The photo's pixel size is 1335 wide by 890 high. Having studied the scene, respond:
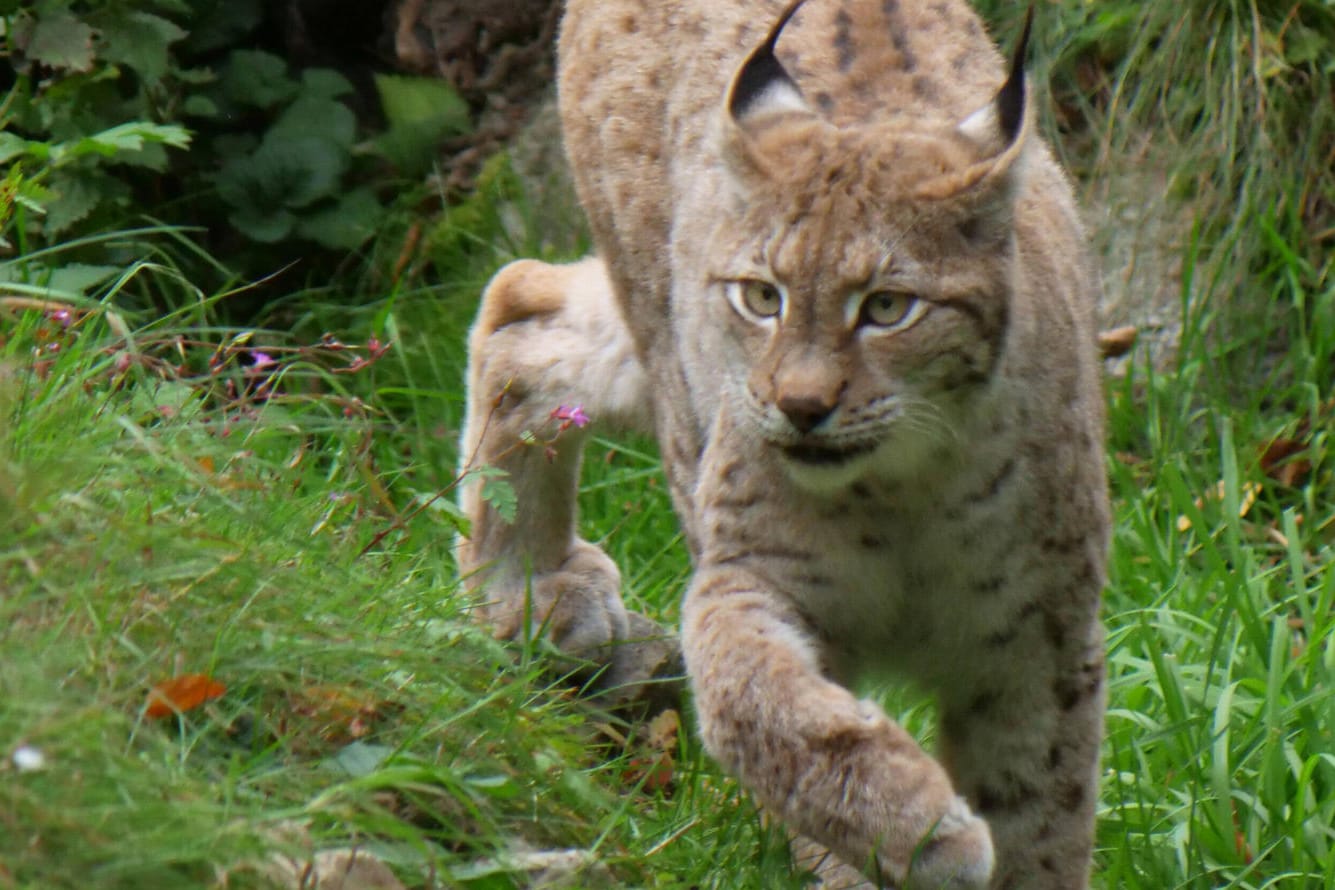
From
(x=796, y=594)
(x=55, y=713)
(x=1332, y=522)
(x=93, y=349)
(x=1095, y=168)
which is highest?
(x=55, y=713)

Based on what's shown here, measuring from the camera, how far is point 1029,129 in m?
3.54

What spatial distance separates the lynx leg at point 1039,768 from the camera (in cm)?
393

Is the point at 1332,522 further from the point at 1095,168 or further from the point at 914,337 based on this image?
the point at 914,337

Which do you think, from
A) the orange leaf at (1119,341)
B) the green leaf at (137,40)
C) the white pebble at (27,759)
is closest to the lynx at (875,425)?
the white pebble at (27,759)

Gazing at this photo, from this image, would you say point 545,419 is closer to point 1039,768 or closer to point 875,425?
point 1039,768

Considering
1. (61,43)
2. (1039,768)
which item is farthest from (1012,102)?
(61,43)

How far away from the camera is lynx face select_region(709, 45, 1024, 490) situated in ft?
11.0

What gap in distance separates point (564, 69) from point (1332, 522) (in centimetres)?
263

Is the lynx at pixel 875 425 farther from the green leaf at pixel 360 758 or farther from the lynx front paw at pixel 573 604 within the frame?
the green leaf at pixel 360 758

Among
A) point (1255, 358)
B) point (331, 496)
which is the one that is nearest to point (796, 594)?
point (331, 496)

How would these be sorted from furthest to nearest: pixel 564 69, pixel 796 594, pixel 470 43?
pixel 470 43 → pixel 564 69 → pixel 796 594

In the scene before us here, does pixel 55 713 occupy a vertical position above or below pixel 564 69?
above

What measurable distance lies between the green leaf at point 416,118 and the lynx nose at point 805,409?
13.4ft

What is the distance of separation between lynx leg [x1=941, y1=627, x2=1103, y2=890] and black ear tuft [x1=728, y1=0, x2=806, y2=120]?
124cm
